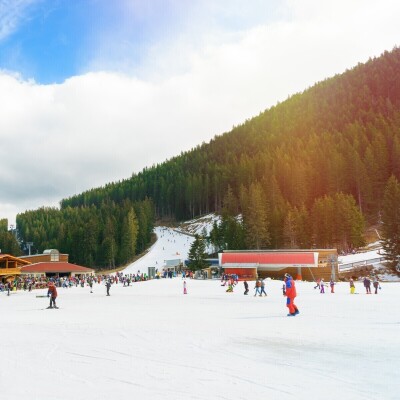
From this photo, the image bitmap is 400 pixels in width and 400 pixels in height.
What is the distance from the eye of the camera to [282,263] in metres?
54.2

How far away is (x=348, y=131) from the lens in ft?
357

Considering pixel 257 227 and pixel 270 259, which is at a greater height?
pixel 257 227

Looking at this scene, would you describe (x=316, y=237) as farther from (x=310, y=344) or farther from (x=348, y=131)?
(x=310, y=344)

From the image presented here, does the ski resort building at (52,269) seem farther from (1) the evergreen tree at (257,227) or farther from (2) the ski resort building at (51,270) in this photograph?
(1) the evergreen tree at (257,227)

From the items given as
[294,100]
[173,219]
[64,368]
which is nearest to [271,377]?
[64,368]

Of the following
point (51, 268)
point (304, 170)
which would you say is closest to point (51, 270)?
point (51, 268)

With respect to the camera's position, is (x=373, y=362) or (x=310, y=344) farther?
(x=310, y=344)

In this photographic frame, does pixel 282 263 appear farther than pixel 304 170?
No

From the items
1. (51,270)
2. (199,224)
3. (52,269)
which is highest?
(199,224)

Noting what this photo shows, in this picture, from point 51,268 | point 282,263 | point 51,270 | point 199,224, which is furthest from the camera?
point 199,224

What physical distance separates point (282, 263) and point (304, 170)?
42.1m

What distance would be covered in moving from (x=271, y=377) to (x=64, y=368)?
→ 4378mm

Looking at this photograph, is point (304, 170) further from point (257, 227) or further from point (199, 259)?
point (199, 259)

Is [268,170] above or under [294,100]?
under
